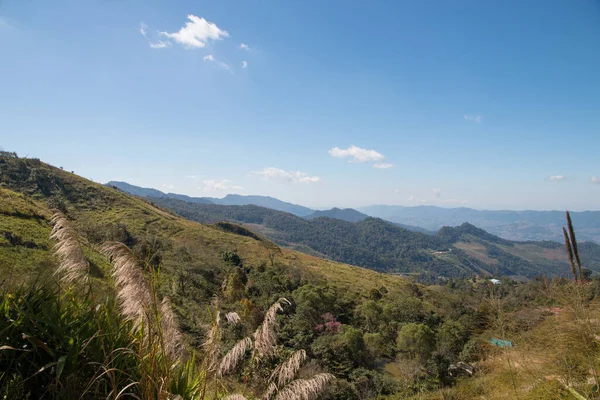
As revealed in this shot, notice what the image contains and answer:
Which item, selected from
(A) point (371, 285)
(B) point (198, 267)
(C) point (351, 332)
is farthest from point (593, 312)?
(A) point (371, 285)

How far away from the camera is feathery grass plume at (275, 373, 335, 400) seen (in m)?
4.05

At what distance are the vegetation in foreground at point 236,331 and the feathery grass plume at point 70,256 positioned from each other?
15 mm

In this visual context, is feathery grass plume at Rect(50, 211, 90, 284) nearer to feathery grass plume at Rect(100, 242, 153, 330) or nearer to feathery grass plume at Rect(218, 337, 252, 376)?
feathery grass plume at Rect(100, 242, 153, 330)

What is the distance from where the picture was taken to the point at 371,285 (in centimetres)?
5622

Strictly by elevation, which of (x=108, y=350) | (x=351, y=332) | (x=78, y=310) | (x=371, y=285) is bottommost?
(x=371, y=285)

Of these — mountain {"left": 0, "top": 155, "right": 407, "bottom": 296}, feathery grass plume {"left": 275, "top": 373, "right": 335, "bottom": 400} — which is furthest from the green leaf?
mountain {"left": 0, "top": 155, "right": 407, "bottom": 296}

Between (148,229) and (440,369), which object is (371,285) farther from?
(148,229)

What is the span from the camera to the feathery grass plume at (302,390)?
13.3 ft

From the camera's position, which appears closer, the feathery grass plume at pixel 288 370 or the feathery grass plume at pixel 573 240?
the feathery grass plume at pixel 573 240

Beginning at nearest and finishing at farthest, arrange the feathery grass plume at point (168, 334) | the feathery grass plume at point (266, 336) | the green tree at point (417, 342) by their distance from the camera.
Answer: the feathery grass plume at point (168, 334)
the feathery grass plume at point (266, 336)
the green tree at point (417, 342)

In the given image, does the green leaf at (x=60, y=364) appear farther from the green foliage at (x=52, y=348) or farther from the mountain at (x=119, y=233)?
the mountain at (x=119, y=233)

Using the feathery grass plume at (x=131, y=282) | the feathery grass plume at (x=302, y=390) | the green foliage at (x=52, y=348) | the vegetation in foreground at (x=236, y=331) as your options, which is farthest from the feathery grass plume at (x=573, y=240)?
the green foliage at (x=52, y=348)

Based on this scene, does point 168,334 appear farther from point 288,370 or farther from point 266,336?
point 288,370

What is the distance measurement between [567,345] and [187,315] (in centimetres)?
2340
